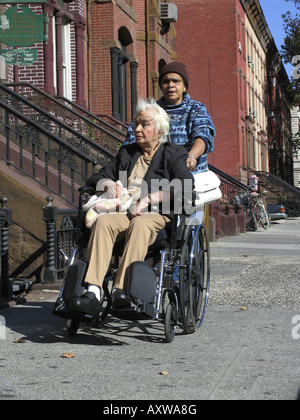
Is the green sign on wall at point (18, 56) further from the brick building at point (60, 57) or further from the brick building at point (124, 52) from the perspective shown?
the brick building at point (124, 52)

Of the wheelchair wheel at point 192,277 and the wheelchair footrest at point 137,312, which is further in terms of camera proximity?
the wheelchair wheel at point 192,277

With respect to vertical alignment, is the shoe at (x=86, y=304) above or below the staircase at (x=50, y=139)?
below

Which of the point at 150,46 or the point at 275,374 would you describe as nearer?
the point at 275,374

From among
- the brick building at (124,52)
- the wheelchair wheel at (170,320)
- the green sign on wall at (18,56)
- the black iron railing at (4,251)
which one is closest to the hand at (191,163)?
the wheelchair wheel at (170,320)

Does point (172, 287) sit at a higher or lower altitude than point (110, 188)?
lower

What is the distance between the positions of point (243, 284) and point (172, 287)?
357 cm

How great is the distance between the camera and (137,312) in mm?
5172

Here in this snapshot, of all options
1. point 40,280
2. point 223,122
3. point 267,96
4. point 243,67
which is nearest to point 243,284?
point 40,280

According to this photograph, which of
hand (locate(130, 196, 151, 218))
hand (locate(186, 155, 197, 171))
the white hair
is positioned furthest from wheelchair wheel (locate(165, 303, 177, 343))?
the white hair

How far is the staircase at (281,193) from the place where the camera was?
42.2 metres

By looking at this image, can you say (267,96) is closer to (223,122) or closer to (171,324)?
(223,122)

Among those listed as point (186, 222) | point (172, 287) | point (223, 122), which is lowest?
point (172, 287)

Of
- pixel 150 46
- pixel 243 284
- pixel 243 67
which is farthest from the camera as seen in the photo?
pixel 243 67

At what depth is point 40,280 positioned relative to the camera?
30.0 feet
